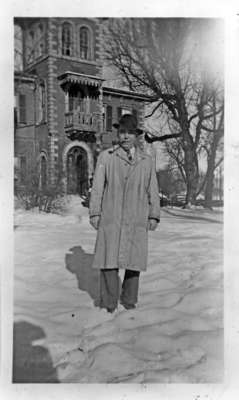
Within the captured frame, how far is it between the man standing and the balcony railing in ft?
0.84

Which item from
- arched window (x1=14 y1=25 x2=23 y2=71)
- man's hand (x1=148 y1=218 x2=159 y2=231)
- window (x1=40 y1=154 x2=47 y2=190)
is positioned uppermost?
arched window (x1=14 y1=25 x2=23 y2=71)

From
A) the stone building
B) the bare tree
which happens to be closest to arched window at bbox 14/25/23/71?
the stone building

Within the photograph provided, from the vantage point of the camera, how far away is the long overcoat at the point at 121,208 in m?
2.00

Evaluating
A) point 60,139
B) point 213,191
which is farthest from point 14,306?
point 213,191

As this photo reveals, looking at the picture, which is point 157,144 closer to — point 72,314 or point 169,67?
point 169,67

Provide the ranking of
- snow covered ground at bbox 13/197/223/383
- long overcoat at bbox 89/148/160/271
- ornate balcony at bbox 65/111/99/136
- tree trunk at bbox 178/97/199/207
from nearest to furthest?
1. snow covered ground at bbox 13/197/223/383
2. long overcoat at bbox 89/148/160/271
3. ornate balcony at bbox 65/111/99/136
4. tree trunk at bbox 178/97/199/207

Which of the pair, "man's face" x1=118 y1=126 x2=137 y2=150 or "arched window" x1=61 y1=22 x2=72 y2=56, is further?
"arched window" x1=61 y1=22 x2=72 y2=56

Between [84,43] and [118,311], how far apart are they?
157cm

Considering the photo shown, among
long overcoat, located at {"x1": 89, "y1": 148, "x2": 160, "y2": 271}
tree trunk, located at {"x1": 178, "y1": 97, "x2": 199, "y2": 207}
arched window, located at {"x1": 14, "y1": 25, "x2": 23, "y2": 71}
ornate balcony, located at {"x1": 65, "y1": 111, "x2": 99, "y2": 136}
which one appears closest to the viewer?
long overcoat, located at {"x1": 89, "y1": 148, "x2": 160, "y2": 271}

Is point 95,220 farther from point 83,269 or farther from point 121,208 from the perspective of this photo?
point 83,269

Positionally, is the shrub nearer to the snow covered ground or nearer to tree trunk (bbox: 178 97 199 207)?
the snow covered ground

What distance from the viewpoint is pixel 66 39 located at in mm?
2191

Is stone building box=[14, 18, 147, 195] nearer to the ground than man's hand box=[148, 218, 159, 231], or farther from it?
farther from it

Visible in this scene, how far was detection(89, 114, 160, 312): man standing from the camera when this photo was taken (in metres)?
2.00
